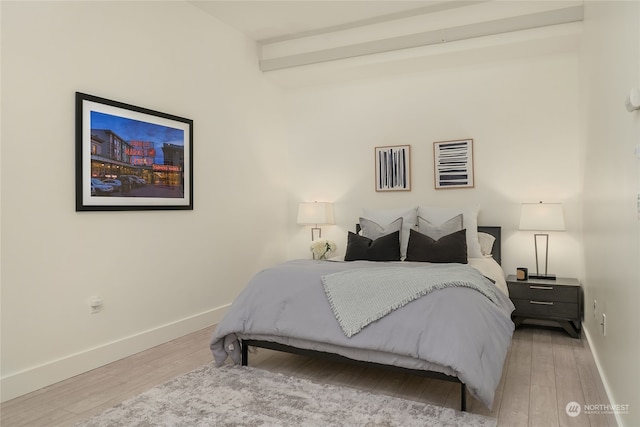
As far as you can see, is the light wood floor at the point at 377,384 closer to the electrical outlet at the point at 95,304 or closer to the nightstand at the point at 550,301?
the nightstand at the point at 550,301

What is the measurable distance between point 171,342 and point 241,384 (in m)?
1.22

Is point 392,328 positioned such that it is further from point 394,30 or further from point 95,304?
point 394,30

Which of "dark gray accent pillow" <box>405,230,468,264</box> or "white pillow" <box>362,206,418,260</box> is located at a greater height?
"white pillow" <box>362,206,418,260</box>

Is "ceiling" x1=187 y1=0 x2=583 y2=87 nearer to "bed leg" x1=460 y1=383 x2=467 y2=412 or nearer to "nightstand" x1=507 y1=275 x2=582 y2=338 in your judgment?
"nightstand" x1=507 y1=275 x2=582 y2=338

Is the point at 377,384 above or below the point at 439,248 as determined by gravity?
below

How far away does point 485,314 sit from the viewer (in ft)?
7.95

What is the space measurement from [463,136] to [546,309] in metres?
1.91

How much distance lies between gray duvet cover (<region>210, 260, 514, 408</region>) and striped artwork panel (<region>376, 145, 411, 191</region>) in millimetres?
2038

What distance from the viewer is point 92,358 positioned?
2990 millimetres

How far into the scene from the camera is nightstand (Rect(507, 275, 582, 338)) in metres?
3.61

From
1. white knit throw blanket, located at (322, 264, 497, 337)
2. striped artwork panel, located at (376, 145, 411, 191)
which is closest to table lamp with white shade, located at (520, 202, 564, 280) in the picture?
striped artwork panel, located at (376, 145, 411, 191)

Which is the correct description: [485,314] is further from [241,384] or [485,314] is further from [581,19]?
[581,19]

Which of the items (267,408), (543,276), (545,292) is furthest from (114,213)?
(543,276)

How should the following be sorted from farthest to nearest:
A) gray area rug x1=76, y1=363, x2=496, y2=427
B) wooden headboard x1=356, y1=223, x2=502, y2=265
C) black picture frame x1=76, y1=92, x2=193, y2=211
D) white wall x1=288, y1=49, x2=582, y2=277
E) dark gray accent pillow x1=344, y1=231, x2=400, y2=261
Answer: wooden headboard x1=356, y1=223, x2=502, y2=265, white wall x1=288, y1=49, x2=582, y2=277, dark gray accent pillow x1=344, y1=231, x2=400, y2=261, black picture frame x1=76, y1=92, x2=193, y2=211, gray area rug x1=76, y1=363, x2=496, y2=427
